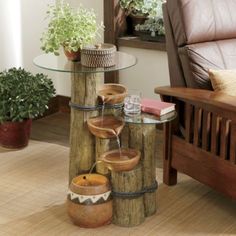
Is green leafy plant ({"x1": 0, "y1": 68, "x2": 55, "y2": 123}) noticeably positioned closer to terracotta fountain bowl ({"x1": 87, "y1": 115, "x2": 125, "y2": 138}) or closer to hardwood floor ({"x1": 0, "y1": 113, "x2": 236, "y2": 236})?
hardwood floor ({"x1": 0, "y1": 113, "x2": 236, "y2": 236})

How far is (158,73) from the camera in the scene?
12.8 feet

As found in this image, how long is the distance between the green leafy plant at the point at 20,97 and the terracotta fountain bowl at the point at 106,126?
100 centimetres

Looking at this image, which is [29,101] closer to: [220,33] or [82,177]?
[82,177]

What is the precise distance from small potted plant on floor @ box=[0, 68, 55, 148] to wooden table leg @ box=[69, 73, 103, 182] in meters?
0.91

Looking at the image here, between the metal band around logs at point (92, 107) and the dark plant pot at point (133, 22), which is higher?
the dark plant pot at point (133, 22)

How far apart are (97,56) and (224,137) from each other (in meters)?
0.71

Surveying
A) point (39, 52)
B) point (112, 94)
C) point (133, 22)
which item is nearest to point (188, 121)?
point (112, 94)

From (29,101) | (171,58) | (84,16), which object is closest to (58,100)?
(29,101)

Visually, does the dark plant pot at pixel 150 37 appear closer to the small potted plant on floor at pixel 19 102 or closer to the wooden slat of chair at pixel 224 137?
the small potted plant on floor at pixel 19 102

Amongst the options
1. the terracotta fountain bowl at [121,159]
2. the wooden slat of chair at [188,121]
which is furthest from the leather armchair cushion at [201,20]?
the terracotta fountain bowl at [121,159]

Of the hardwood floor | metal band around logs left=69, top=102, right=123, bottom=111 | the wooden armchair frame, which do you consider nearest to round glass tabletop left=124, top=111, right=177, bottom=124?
metal band around logs left=69, top=102, right=123, bottom=111

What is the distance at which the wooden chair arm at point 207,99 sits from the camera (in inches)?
101

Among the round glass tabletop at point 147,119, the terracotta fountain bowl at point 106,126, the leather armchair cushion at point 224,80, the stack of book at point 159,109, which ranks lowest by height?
the terracotta fountain bowl at point 106,126

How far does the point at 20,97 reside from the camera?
11.5 feet
